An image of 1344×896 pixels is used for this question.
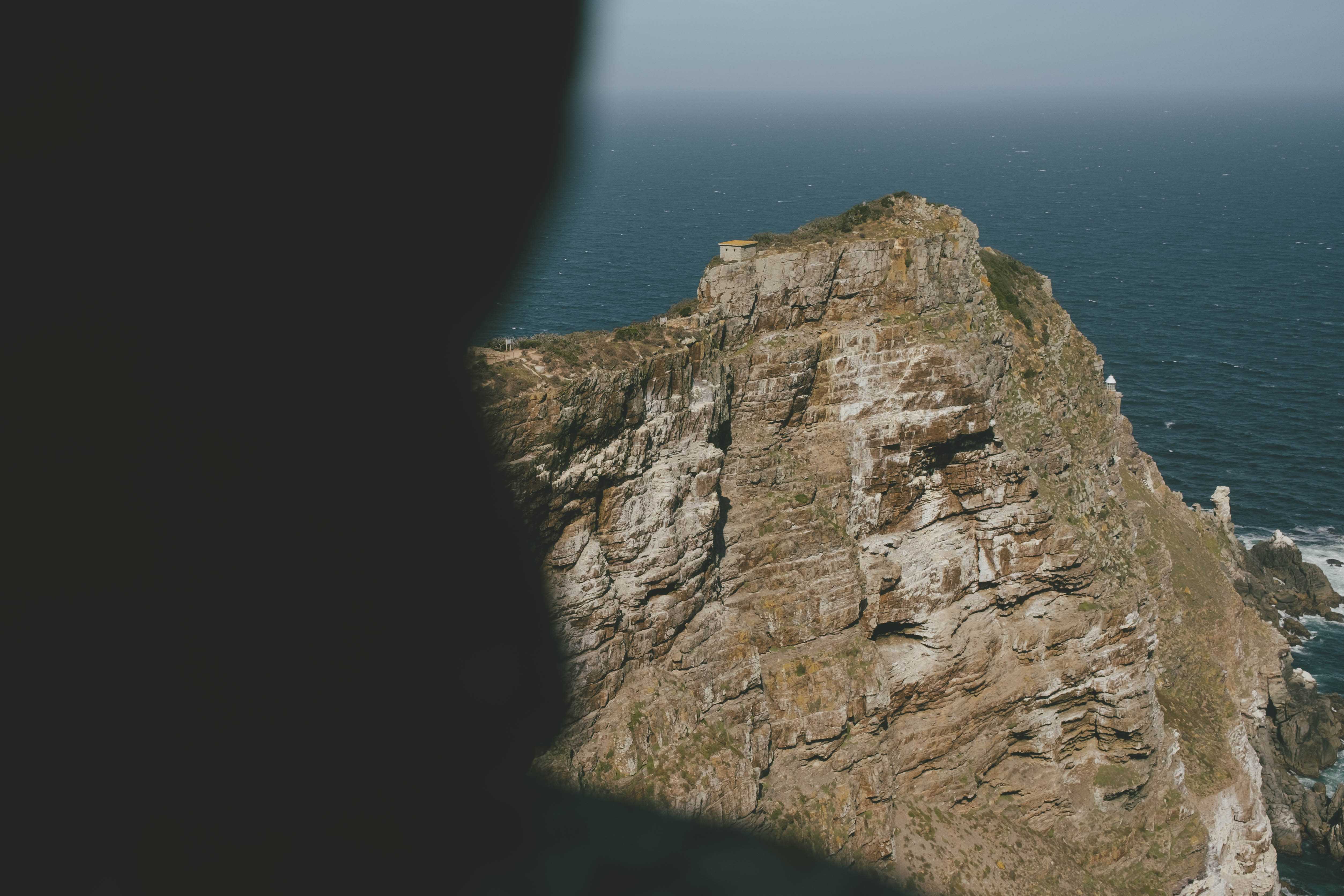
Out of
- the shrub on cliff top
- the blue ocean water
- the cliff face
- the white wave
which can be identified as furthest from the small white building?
the white wave

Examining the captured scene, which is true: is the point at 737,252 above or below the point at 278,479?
above

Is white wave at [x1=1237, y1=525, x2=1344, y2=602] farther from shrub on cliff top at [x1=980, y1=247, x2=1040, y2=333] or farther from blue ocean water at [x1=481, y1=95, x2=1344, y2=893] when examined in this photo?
shrub on cliff top at [x1=980, y1=247, x2=1040, y2=333]

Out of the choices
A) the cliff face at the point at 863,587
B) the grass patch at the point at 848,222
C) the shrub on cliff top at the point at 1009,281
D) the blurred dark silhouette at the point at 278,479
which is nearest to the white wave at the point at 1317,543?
the shrub on cliff top at the point at 1009,281

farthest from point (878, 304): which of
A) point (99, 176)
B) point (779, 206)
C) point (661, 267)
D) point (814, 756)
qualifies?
point (779, 206)

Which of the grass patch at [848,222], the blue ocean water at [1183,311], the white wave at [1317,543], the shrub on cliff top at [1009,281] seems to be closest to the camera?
the grass patch at [848,222]

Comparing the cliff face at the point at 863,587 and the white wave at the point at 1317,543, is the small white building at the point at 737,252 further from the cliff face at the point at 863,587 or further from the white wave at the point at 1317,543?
the white wave at the point at 1317,543

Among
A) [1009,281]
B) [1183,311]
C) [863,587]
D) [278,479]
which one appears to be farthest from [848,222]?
[1183,311]

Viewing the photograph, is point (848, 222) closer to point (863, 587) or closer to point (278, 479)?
point (863, 587)
